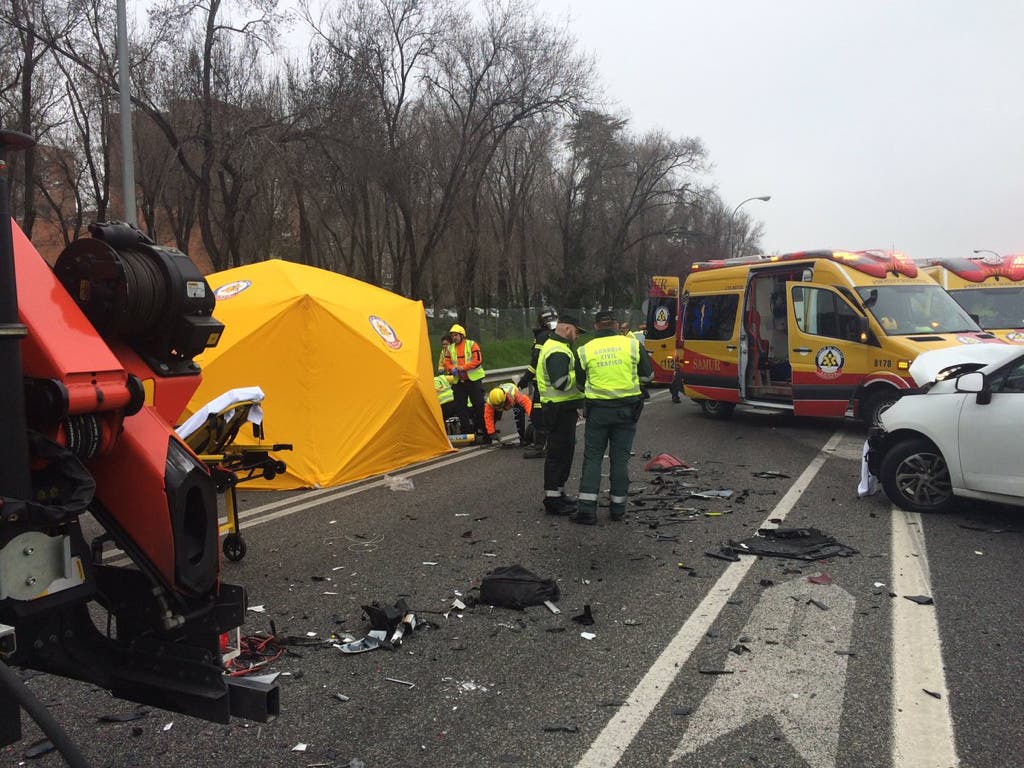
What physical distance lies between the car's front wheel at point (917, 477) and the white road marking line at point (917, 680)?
4.70 ft

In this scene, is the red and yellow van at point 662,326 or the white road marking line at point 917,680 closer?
the white road marking line at point 917,680

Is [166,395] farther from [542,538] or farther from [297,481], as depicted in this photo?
[297,481]

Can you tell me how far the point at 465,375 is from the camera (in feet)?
37.8

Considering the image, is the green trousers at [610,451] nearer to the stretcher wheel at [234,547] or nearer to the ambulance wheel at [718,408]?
the stretcher wheel at [234,547]

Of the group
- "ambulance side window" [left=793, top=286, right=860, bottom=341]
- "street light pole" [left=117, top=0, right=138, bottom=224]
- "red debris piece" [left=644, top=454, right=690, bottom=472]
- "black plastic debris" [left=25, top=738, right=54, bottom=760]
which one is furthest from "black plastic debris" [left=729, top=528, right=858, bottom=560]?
"street light pole" [left=117, top=0, right=138, bottom=224]

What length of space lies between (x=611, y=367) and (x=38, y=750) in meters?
5.24

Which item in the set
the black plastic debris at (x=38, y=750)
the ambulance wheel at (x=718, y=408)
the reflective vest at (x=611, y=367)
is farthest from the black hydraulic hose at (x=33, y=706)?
the ambulance wheel at (x=718, y=408)

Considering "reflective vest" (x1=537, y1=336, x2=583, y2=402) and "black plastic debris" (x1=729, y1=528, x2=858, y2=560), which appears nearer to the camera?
"black plastic debris" (x1=729, y1=528, x2=858, y2=560)

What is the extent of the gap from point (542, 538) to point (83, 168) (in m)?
23.7

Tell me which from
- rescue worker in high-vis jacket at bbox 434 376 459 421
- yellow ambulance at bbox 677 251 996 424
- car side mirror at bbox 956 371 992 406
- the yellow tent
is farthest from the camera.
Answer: rescue worker in high-vis jacket at bbox 434 376 459 421

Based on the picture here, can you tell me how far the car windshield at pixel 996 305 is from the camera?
1392cm

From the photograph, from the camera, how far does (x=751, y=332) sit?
13.1 metres

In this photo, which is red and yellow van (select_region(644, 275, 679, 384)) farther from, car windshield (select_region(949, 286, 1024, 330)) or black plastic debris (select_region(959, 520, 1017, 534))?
black plastic debris (select_region(959, 520, 1017, 534))

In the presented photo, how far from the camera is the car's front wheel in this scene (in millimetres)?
7023
